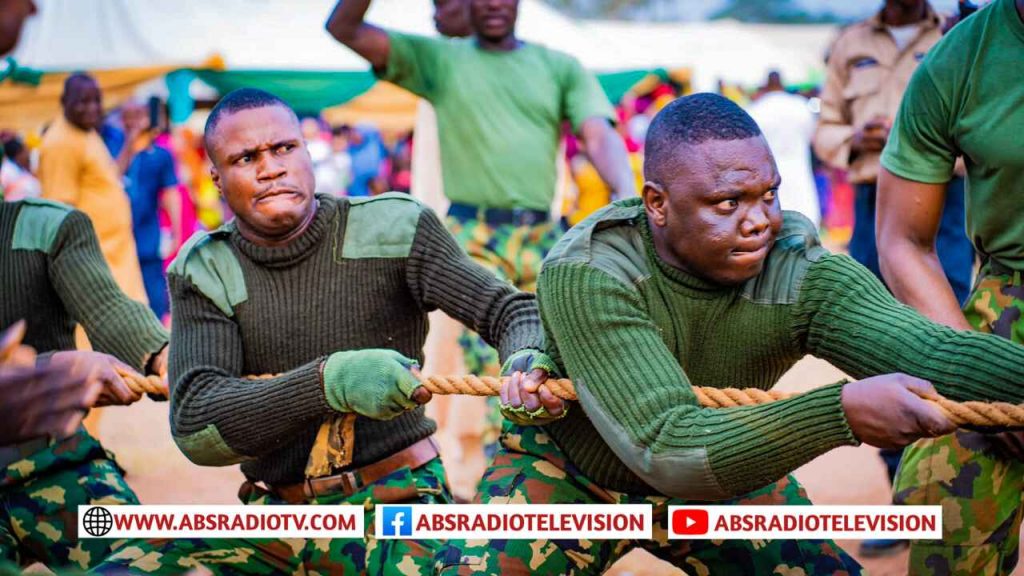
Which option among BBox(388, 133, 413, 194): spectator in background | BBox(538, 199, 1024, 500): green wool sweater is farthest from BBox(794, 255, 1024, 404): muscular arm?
BBox(388, 133, 413, 194): spectator in background

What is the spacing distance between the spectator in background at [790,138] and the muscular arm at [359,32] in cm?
620

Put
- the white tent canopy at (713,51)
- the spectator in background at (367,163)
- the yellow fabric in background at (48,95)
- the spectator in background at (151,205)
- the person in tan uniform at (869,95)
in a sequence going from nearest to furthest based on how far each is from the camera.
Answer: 1. the person in tan uniform at (869,95)
2. the spectator in background at (151,205)
3. the spectator in background at (367,163)
4. the yellow fabric in background at (48,95)
5. the white tent canopy at (713,51)

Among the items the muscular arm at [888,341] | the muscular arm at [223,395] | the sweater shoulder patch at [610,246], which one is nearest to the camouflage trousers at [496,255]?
the muscular arm at [223,395]

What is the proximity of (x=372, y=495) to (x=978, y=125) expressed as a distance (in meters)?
1.90

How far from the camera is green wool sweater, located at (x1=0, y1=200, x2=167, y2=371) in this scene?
164 inches

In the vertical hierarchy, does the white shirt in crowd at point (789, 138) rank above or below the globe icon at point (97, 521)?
below

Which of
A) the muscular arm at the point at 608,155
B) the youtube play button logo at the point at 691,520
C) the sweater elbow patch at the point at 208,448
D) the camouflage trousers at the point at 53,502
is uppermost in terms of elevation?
the muscular arm at the point at 608,155

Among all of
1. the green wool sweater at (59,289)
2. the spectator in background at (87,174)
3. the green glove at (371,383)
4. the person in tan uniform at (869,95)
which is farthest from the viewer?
the spectator in background at (87,174)

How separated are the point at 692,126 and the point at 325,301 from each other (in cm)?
127

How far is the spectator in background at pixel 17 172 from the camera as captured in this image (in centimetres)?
1191

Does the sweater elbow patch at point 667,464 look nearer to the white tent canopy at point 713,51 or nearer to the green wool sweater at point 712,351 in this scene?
the green wool sweater at point 712,351

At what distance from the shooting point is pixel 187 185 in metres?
A: 16.5

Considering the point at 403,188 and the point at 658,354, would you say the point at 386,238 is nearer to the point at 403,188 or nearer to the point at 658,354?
the point at 658,354

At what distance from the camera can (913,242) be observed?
3631mm
